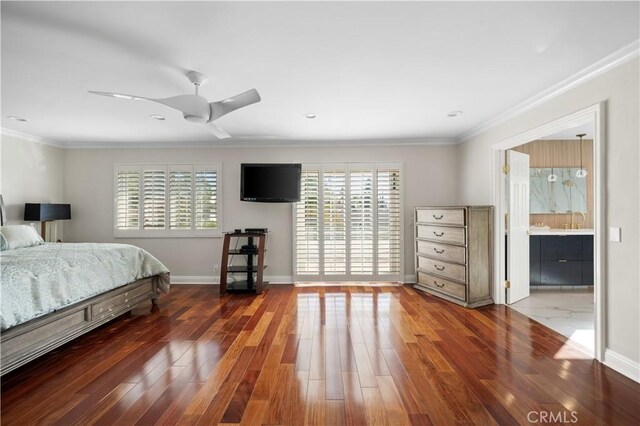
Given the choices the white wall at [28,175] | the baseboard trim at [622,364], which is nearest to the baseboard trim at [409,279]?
the baseboard trim at [622,364]

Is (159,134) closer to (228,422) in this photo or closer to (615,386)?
(228,422)

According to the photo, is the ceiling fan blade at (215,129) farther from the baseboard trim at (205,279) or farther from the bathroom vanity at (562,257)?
the bathroom vanity at (562,257)

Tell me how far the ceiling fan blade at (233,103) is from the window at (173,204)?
271cm

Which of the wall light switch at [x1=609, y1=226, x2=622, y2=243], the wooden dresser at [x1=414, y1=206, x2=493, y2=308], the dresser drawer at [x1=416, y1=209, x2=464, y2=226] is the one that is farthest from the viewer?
the dresser drawer at [x1=416, y1=209, x2=464, y2=226]

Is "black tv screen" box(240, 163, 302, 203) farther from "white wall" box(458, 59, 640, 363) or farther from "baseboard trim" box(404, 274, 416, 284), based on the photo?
"white wall" box(458, 59, 640, 363)

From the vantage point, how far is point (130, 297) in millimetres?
3561

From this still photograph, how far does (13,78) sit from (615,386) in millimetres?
5383

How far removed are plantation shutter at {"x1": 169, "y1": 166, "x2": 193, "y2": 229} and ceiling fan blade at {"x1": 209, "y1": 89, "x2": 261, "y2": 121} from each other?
2861 millimetres

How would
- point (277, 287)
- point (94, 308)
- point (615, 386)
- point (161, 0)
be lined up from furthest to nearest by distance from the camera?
point (277, 287) < point (94, 308) < point (615, 386) < point (161, 0)

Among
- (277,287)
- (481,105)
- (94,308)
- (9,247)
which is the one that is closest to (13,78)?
(9,247)

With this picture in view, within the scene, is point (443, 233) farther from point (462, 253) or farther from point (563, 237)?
point (563, 237)

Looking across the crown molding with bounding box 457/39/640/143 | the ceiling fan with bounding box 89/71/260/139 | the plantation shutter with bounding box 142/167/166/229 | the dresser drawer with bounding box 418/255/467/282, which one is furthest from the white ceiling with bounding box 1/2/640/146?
the dresser drawer with bounding box 418/255/467/282

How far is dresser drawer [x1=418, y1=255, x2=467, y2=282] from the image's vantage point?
398 cm

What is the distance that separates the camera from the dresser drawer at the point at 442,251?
399 cm
